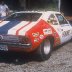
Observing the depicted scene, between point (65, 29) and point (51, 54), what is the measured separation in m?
1.07

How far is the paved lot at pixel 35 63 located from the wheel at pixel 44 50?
147 millimetres

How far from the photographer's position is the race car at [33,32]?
22.8 ft

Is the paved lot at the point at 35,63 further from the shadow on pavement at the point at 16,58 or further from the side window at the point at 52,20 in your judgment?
the side window at the point at 52,20

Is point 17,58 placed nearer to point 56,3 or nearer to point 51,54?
point 51,54

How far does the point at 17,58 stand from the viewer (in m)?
7.82

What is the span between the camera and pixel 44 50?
7.49 meters

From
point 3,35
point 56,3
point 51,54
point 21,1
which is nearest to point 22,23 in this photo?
point 3,35

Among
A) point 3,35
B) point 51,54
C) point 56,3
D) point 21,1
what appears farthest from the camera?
point 21,1

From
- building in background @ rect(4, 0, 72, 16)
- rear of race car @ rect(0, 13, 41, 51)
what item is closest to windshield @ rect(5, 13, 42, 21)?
rear of race car @ rect(0, 13, 41, 51)

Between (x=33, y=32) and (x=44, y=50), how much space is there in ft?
2.46

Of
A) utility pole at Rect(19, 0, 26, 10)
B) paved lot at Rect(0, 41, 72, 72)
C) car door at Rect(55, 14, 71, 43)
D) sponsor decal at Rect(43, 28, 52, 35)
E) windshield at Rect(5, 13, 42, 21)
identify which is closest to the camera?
paved lot at Rect(0, 41, 72, 72)

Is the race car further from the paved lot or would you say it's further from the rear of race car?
the paved lot

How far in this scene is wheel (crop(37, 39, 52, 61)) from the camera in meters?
7.30

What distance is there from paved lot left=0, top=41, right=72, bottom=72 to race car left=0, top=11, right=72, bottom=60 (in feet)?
1.06
